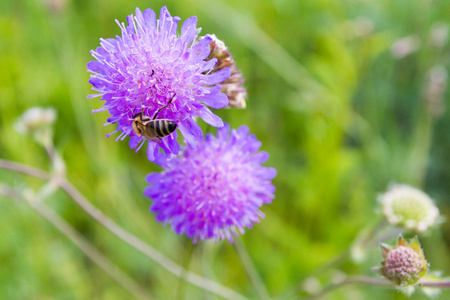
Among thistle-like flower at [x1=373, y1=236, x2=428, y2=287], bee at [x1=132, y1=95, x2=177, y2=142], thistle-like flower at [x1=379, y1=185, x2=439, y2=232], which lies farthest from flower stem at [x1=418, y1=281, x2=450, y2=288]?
bee at [x1=132, y1=95, x2=177, y2=142]

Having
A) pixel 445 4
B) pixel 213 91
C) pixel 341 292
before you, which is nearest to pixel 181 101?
pixel 213 91

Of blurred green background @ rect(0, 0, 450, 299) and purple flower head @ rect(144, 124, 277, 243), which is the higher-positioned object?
blurred green background @ rect(0, 0, 450, 299)

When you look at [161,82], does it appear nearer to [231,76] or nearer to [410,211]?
[231,76]

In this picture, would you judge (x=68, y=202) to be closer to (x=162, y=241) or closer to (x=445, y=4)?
(x=162, y=241)

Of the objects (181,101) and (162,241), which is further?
(162,241)

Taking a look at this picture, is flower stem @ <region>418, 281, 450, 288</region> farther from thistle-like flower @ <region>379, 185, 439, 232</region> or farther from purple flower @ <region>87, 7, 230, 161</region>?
purple flower @ <region>87, 7, 230, 161</region>

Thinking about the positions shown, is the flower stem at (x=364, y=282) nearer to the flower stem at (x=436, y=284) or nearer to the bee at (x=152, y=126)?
the flower stem at (x=436, y=284)
